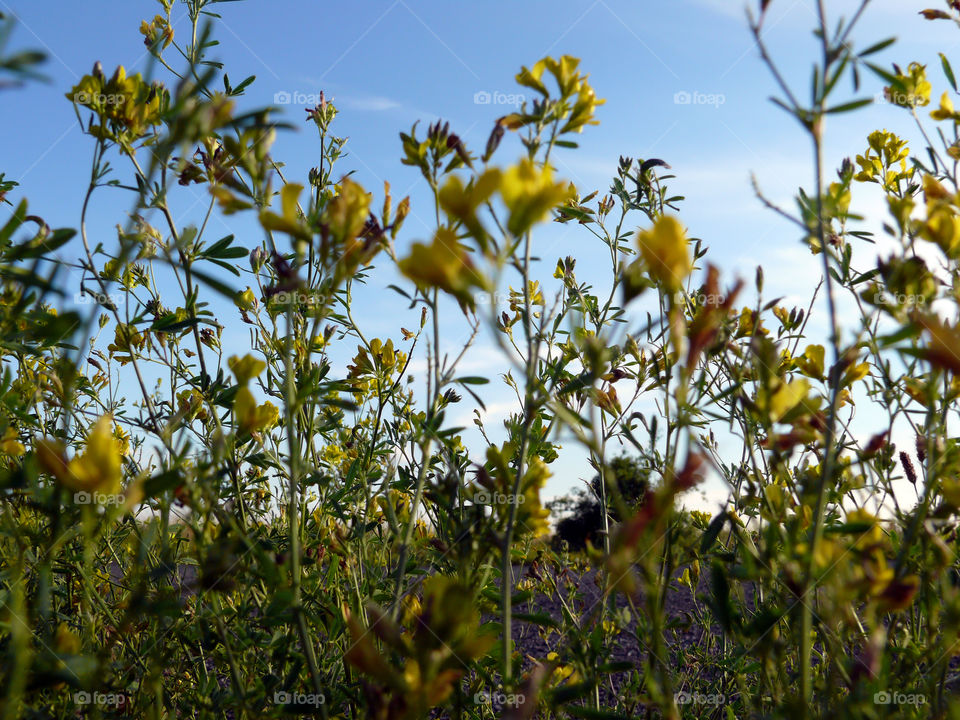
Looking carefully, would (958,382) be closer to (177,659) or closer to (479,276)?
(479,276)

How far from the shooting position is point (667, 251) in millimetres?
941

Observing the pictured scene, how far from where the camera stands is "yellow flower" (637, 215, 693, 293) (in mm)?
939

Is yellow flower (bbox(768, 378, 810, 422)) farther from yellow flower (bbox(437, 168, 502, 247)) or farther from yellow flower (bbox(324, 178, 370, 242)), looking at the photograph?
yellow flower (bbox(324, 178, 370, 242))

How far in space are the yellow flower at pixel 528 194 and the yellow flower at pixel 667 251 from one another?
15cm

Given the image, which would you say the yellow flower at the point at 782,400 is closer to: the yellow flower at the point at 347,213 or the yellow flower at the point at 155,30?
the yellow flower at the point at 347,213

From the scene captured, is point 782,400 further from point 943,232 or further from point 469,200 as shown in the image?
point 469,200

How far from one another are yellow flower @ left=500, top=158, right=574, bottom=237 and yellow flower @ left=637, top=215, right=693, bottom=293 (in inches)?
5.9

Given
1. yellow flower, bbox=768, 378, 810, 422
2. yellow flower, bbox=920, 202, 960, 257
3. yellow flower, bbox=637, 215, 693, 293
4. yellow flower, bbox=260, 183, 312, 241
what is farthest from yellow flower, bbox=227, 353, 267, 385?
yellow flower, bbox=920, 202, 960, 257

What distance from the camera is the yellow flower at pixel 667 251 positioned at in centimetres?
94

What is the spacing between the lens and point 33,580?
2275 mm

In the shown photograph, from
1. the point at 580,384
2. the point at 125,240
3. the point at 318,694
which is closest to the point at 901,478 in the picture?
the point at 580,384

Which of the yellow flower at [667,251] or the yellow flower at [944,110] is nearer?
the yellow flower at [667,251]


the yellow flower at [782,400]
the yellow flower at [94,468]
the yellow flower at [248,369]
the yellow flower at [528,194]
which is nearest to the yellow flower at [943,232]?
the yellow flower at [782,400]

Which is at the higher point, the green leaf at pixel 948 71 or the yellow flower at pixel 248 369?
the green leaf at pixel 948 71
